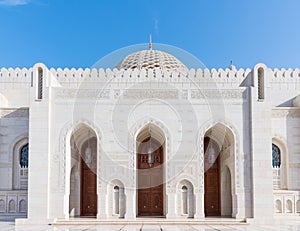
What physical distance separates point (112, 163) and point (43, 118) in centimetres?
228

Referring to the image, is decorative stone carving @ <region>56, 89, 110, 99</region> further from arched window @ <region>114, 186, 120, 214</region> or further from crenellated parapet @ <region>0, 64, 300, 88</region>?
arched window @ <region>114, 186, 120, 214</region>

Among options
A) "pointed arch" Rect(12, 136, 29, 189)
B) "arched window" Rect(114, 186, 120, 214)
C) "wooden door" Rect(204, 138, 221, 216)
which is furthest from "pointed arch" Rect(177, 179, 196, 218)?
"pointed arch" Rect(12, 136, 29, 189)

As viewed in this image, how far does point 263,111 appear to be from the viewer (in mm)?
13023

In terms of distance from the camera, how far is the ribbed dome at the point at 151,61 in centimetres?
1794

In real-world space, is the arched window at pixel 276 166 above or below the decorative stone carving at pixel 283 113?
below

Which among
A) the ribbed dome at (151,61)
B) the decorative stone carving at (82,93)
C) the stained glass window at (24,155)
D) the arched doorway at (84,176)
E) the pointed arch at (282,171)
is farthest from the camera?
the ribbed dome at (151,61)

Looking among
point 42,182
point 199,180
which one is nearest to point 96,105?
point 42,182

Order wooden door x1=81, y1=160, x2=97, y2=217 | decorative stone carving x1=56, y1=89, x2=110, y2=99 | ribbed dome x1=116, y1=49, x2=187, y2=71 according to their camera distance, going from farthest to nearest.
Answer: ribbed dome x1=116, y1=49, x2=187, y2=71 < wooden door x1=81, y1=160, x2=97, y2=217 < decorative stone carving x1=56, y1=89, x2=110, y2=99

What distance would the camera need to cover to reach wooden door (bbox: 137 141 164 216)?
15492 mm

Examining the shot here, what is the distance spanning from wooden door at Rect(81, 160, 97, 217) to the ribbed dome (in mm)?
4483

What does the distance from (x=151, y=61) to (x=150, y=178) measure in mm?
4958

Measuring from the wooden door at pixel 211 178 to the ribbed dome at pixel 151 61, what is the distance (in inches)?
145

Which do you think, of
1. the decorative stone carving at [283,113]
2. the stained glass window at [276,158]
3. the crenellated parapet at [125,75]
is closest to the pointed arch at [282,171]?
the stained glass window at [276,158]

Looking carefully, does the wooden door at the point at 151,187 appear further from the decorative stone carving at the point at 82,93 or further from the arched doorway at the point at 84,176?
the decorative stone carving at the point at 82,93
